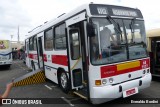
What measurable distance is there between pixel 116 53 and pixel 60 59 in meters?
2.81

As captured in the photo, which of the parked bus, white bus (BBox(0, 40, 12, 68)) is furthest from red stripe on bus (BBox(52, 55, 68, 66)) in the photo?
white bus (BBox(0, 40, 12, 68))

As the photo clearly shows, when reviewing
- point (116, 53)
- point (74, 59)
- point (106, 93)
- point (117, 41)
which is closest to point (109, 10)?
point (117, 41)

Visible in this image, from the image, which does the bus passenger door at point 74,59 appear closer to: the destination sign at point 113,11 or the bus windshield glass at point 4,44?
the destination sign at point 113,11

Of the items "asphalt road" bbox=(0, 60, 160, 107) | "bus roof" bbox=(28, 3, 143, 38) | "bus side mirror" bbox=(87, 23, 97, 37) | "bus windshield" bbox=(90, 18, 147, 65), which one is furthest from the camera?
"asphalt road" bbox=(0, 60, 160, 107)

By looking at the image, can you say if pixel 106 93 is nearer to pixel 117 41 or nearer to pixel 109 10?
pixel 117 41

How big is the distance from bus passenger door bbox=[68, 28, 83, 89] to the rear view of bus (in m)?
1.37

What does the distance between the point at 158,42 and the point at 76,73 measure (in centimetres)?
464

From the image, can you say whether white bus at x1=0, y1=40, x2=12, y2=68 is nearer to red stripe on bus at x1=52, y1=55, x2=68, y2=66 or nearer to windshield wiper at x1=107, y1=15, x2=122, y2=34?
red stripe on bus at x1=52, y1=55, x2=68, y2=66

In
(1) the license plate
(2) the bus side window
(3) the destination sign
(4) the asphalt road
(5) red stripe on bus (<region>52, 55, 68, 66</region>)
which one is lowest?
(4) the asphalt road

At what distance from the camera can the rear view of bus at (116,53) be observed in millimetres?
5449

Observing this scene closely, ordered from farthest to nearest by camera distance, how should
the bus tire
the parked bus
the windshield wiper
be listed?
the parked bus → the bus tire → the windshield wiper

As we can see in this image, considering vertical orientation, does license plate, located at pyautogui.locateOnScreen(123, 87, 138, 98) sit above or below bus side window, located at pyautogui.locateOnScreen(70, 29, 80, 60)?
below

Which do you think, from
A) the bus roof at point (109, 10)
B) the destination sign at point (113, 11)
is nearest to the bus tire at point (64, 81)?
the bus roof at point (109, 10)

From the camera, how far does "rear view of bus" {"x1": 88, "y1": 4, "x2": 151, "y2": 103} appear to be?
17.9 feet
